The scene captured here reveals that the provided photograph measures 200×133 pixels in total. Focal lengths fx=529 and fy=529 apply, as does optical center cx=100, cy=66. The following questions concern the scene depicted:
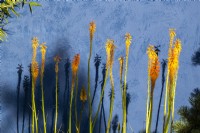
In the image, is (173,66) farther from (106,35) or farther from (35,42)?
(106,35)

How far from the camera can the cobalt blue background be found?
5.41 m

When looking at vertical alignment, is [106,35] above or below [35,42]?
above

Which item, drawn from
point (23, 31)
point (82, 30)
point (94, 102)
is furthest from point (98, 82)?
point (23, 31)

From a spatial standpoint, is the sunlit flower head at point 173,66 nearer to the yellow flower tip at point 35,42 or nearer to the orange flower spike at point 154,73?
the orange flower spike at point 154,73

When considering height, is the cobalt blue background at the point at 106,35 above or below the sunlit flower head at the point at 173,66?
above

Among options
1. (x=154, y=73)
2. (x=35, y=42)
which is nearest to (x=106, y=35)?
(x=35, y=42)

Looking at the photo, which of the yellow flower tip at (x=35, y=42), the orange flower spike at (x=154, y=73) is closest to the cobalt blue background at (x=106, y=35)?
the yellow flower tip at (x=35, y=42)

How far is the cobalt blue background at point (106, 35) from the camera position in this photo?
17.7ft

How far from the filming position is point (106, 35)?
17.8 feet

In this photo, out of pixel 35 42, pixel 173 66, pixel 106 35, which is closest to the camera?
pixel 173 66

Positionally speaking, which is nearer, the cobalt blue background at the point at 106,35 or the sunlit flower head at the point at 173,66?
the sunlit flower head at the point at 173,66

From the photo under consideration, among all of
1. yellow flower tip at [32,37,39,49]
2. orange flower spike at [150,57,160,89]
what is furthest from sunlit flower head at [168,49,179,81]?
yellow flower tip at [32,37,39,49]

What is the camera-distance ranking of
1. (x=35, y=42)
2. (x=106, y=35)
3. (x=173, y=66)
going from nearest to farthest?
(x=173, y=66)
(x=35, y=42)
(x=106, y=35)

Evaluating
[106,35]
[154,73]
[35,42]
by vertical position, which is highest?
[106,35]
